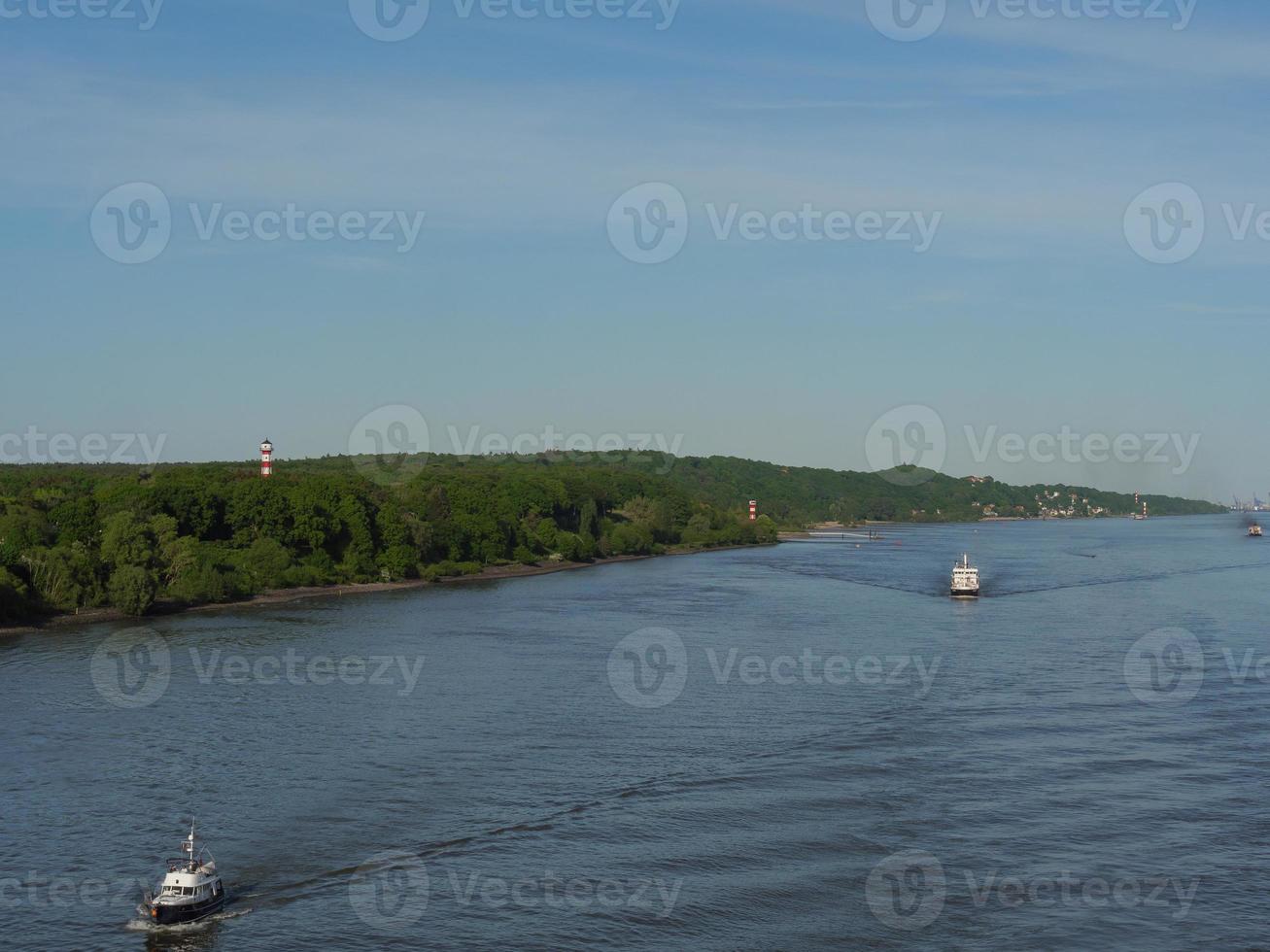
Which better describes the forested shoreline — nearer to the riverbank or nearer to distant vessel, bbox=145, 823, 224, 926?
the riverbank

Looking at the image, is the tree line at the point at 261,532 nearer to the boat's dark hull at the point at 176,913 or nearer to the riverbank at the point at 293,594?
the riverbank at the point at 293,594

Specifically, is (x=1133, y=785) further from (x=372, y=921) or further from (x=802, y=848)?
(x=372, y=921)

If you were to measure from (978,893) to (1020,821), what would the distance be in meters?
3.73

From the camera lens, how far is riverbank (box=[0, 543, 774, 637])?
5047 cm

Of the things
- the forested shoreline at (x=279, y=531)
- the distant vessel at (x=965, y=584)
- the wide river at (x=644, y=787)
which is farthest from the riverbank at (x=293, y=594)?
the distant vessel at (x=965, y=584)

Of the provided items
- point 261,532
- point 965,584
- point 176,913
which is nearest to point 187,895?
point 176,913

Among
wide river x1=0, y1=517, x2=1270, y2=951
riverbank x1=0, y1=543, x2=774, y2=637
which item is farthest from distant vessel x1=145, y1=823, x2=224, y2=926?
riverbank x1=0, y1=543, x2=774, y2=637

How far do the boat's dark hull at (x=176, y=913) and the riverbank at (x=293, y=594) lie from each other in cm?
3244

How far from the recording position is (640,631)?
4938 centimetres

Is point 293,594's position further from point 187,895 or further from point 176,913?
point 176,913

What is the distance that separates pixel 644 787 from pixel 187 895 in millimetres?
9680

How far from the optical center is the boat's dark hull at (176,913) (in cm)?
1842

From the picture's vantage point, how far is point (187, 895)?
18.6 meters

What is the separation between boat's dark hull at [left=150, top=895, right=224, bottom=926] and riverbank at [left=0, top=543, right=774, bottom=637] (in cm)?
3244
